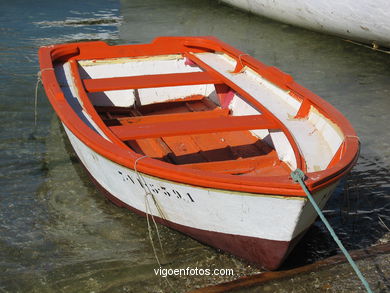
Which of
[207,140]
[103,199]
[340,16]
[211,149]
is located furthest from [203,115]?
[340,16]

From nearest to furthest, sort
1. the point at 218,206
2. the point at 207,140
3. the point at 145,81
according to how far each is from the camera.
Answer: the point at 218,206 → the point at 207,140 → the point at 145,81

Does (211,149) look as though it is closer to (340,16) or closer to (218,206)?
(218,206)

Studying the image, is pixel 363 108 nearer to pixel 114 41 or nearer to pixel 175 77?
pixel 175 77

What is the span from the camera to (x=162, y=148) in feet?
17.5

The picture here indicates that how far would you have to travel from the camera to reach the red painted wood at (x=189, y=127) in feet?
14.5

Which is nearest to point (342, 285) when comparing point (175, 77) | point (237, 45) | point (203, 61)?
point (175, 77)

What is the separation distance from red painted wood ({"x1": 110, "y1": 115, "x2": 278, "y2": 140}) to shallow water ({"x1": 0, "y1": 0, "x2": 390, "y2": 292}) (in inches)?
32.4

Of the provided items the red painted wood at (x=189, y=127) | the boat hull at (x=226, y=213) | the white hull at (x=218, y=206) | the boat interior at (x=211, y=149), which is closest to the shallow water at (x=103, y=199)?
the boat hull at (x=226, y=213)

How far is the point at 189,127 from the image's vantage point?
14.9 ft

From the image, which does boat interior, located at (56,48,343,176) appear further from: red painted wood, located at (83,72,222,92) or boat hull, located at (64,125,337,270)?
boat hull, located at (64,125,337,270)

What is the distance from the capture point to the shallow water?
404 cm

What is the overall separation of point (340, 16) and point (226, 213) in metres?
6.90

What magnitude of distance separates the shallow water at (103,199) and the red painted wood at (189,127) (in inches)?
32.4

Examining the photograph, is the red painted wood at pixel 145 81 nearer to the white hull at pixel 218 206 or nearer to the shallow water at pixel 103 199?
the shallow water at pixel 103 199
